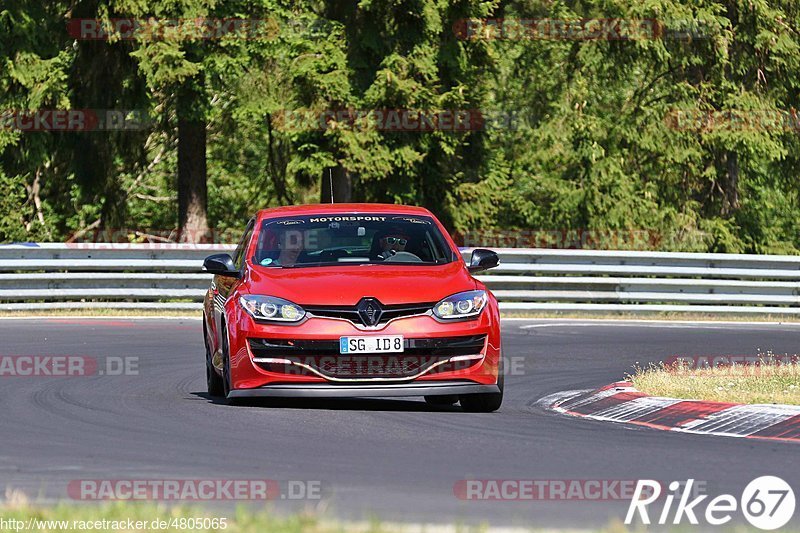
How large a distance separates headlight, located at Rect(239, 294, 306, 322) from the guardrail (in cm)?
1172

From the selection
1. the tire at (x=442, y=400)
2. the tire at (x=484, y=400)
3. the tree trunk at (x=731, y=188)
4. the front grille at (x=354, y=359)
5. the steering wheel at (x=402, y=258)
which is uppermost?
the steering wheel at (x=402, y=258)

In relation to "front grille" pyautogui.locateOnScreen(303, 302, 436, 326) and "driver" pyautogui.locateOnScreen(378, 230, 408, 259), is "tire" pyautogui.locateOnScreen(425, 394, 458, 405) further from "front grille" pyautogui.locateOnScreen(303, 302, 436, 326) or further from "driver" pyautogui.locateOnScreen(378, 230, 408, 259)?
"front grille" pyautogui.locateOnScreen(303, 302, 436, 326)

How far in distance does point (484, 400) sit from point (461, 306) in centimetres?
82

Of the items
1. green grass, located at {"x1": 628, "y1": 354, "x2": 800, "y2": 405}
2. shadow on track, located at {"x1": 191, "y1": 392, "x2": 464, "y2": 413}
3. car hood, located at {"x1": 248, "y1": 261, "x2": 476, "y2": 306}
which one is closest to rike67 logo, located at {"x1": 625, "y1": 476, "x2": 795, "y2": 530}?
car hood, located at {"x1": 248, "y1": 261, "x2": 476, "y2": 306}

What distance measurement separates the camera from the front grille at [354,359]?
411 inches

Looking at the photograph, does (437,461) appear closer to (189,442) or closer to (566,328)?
(189,442)

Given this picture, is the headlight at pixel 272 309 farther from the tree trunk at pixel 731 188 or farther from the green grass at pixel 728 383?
the tree trunk at pixel 731 188

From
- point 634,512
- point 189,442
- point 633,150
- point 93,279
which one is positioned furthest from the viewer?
point 633,150

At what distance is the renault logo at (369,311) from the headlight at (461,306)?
16.0 inches

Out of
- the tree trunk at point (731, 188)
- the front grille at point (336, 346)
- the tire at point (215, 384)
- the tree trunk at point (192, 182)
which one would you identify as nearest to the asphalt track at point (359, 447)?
the tire at point (215, 384)

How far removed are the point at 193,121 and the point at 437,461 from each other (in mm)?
22072

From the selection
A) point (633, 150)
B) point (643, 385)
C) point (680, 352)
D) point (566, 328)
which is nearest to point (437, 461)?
point (643, 385)

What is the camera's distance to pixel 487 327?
10.8 m

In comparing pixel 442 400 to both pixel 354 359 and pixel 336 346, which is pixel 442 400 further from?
pixel 336 346
